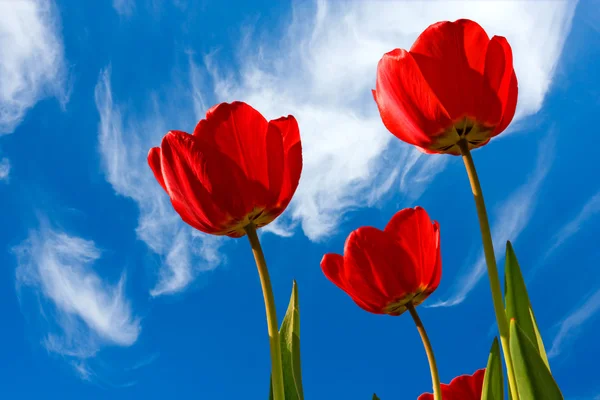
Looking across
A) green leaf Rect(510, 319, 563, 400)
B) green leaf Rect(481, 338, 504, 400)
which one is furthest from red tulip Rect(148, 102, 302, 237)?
green leaf Rect(481, 338, 504, 400)

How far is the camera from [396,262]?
1837 millimetres

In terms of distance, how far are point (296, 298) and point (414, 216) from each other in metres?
0.43

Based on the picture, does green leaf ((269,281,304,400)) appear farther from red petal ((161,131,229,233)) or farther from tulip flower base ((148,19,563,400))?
red petal ((161,131,229,233))

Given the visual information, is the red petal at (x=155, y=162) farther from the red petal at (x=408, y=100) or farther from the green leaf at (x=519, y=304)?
the green leaf at (x=519, y=304)

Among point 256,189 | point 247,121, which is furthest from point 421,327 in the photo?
point 247,121

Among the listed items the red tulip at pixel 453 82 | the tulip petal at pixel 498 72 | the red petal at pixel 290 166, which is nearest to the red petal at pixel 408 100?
the red tulip at pixel 453 82

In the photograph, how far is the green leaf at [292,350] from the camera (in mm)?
1656

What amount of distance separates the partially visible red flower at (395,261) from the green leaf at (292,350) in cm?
16

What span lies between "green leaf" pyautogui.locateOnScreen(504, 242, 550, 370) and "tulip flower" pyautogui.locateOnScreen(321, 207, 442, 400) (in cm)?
24

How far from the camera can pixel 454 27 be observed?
4.82ft

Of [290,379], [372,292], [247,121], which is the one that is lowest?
[290,379]

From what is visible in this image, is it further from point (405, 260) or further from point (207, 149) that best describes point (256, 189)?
point (405, 260)

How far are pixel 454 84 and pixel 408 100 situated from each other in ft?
0.37

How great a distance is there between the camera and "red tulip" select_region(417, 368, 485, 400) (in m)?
2.09
